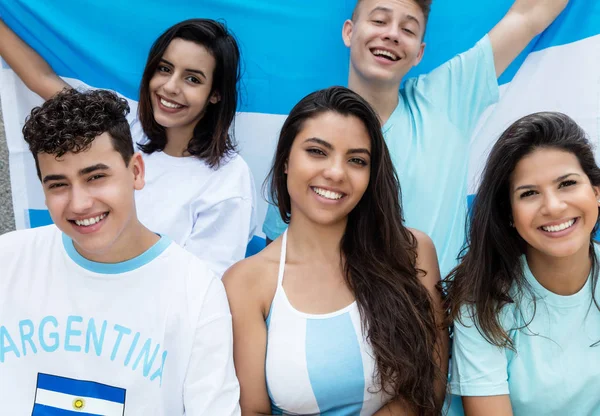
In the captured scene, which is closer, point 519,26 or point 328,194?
point 328,194

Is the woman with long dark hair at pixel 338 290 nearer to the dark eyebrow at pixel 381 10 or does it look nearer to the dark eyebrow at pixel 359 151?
the dark eyebrow at pixel 359 151

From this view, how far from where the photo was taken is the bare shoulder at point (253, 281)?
6.86 feet

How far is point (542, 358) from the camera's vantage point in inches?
80.1

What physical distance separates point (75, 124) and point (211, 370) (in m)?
0.78

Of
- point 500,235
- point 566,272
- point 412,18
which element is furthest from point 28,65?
point 566,272

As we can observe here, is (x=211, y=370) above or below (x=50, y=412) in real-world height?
above

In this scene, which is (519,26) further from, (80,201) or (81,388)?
(81,388)

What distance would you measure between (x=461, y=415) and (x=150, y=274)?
43.8 inches

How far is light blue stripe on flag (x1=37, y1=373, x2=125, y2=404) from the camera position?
6.21ft

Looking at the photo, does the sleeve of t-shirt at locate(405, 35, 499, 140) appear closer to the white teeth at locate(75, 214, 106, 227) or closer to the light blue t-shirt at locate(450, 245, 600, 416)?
the light blue t-shirt at locate(450, 245, 600, 416)

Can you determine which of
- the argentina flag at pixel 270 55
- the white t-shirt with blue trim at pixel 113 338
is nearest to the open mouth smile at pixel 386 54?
the argentina flag at pixel 270 55

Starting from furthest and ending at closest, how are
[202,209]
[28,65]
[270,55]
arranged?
[270,55]
[28,65]
[202,209]

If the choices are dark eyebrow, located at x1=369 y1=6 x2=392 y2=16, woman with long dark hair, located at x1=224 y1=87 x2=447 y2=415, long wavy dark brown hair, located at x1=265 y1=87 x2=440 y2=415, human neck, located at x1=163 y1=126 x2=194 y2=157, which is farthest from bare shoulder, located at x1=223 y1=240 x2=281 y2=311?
dark eyebrow, located at x1=369 y1=6 x2=392 y2=16

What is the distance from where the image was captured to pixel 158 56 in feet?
8.80
